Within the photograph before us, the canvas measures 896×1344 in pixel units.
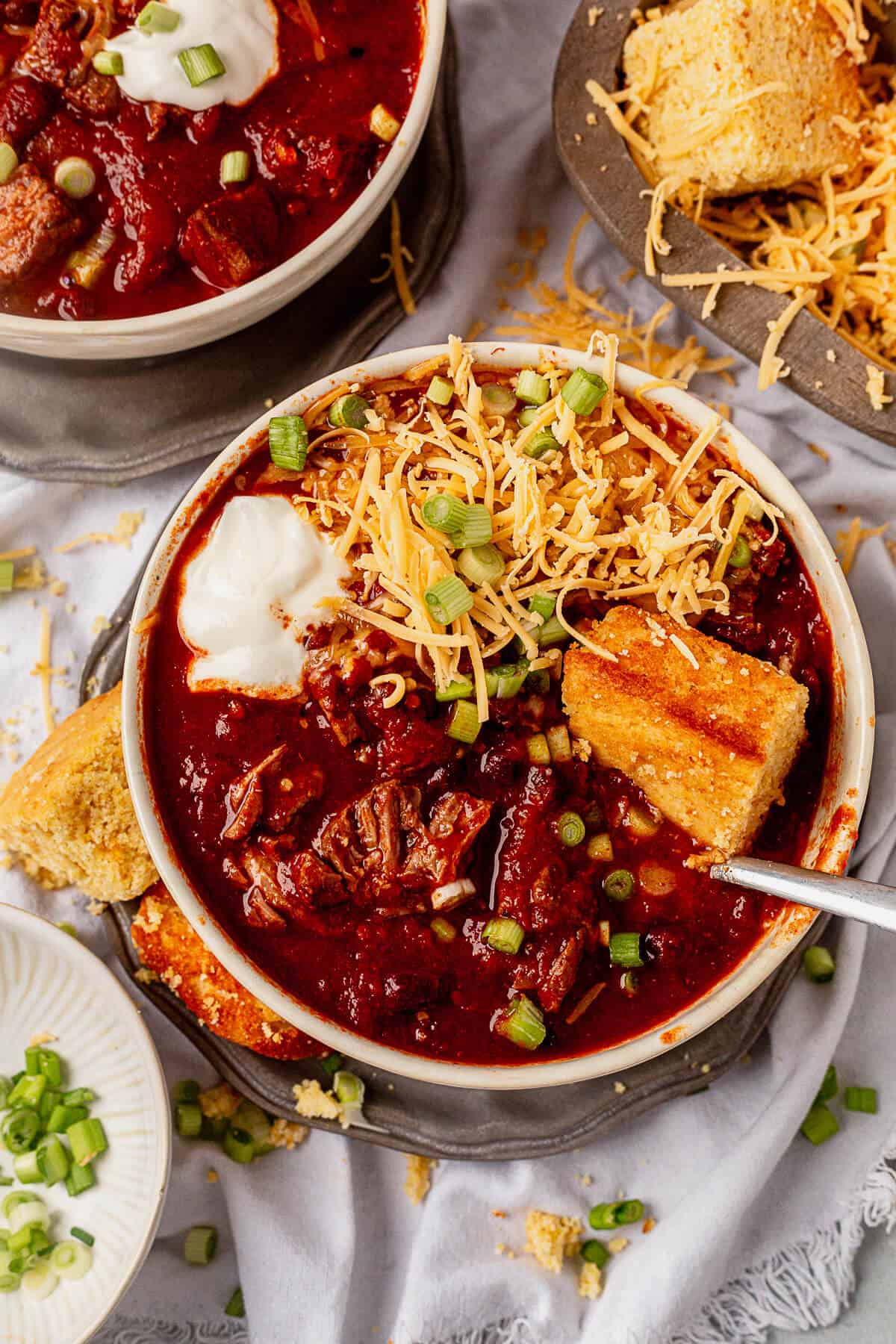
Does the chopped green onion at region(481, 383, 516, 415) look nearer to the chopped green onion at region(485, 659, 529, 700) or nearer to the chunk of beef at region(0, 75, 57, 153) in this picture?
the chopped green onion at region(485, 659, 529, 700)

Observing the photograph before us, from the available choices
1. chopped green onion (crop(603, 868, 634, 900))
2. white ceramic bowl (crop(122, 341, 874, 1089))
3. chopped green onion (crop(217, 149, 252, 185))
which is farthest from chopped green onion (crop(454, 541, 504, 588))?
chopped green onion (crop(217, 149, 252, 185))

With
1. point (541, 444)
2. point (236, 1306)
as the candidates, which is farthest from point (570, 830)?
point (236, 1306)

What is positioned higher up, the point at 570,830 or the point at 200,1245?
the point at 570,830

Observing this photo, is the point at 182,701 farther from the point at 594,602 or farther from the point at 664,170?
the point at 664,170

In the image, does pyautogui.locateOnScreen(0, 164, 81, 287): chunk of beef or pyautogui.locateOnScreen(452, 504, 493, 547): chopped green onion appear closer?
pyautogui.locateOnScreen(452, 504, 493, 547): chopped green onion

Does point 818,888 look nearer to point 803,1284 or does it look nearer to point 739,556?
point 739,556

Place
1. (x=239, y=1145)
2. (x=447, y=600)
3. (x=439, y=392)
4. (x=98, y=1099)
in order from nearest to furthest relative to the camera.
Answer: (x=447, y=600)
(x=439, y=392)
(x=98, y=1099)
(x=239, y=1145)
